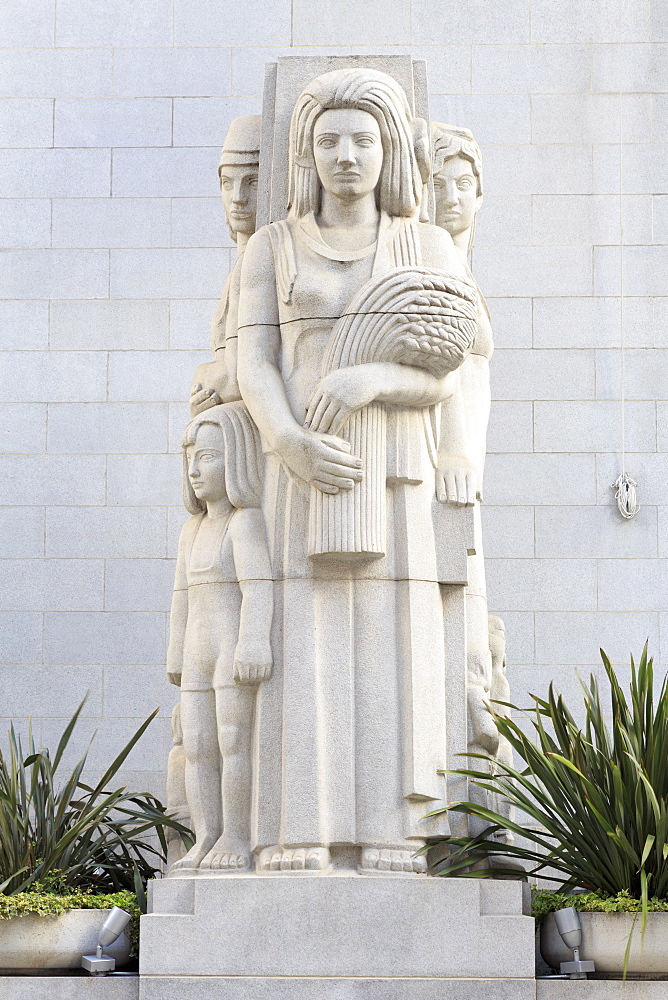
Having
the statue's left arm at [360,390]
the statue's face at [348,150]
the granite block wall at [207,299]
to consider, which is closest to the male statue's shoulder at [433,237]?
the statue's face at [348,150]

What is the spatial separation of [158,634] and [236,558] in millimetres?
2978

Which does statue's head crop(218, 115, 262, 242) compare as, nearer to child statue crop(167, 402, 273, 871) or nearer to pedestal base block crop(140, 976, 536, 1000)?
child statue crop(167, 402, 273, 871)

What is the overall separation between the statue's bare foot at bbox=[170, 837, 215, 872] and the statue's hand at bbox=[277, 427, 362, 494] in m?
1.34

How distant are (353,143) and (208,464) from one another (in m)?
1.30

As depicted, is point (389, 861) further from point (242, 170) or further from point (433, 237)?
point (242, 170)

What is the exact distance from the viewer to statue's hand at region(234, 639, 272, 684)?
5391 millimetres

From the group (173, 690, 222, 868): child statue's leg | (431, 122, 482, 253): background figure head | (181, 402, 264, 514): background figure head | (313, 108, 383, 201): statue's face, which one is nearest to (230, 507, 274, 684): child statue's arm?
(181, 402, 264, 514): background figure head

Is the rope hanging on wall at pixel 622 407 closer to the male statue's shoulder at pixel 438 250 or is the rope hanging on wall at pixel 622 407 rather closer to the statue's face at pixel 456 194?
Result: the statue's face at pixel 456 194

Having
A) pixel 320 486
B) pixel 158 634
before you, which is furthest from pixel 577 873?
pixel 158 634

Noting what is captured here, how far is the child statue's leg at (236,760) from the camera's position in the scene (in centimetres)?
544

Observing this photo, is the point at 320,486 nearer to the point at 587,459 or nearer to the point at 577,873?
the point at 577,873

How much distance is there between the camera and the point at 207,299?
8.67 metres

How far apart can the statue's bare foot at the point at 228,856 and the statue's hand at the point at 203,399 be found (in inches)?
67.7

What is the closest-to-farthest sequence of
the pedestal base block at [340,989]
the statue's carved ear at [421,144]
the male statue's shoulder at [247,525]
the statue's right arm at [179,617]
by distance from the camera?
the pedestal base block at [340,989] < the male statue's shoulder at [247,525] < the statue's carved ear at [421,144] < the statue's right arm at [179,617]
